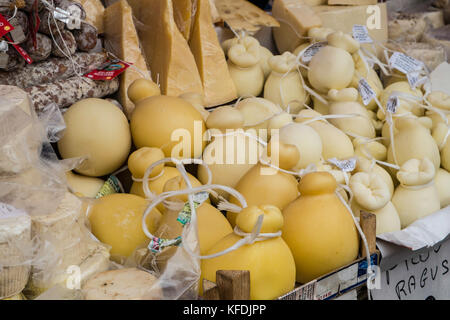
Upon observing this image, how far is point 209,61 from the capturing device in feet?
5.65

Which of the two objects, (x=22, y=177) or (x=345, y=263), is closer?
(x=22, y=177)

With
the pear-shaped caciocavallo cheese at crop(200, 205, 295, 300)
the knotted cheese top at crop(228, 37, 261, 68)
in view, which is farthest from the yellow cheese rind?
the pear-shaped caciocavallo cheese at crop(200, 205, 295, 300)

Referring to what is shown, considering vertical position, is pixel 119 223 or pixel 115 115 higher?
pixel 115 115

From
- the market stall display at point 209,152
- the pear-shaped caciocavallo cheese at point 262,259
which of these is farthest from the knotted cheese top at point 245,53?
the pear-shaped caciocavallo cheese at point 262,259

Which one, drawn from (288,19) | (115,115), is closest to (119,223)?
(115,115)

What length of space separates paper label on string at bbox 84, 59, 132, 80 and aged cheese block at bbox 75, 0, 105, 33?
0.18m

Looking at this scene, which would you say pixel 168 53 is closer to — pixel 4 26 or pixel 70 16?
pixel 70 16

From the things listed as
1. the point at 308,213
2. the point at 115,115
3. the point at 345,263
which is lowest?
the point at 345,263

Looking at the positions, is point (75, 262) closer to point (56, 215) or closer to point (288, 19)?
point (56, 215)

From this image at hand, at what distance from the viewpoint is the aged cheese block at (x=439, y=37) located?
224 cm

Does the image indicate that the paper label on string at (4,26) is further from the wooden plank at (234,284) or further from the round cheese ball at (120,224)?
the wooden plank at (234,284)
